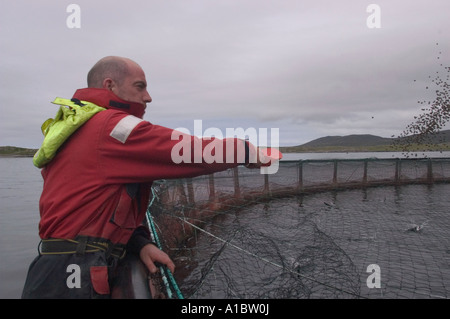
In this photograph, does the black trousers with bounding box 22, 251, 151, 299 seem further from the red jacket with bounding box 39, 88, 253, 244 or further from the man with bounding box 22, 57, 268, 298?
the red jacket with bounding box 39, 88, 253, 244

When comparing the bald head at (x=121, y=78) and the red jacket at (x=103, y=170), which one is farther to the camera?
the bald head at (x=121, y=78)

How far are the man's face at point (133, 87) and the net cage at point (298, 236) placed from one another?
4.99ft

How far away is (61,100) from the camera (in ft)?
6.61

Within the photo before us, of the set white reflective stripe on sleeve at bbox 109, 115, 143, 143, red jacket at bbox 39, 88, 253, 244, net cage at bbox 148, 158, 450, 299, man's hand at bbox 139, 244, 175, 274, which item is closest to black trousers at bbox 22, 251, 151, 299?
red jacket at bbox 39, 88, 253, 244

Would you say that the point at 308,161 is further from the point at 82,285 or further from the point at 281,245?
the point at 82,285

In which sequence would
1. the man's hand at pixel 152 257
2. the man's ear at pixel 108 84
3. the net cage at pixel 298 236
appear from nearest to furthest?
the man's ear at pixel 108 84, the man's hand at pixel 152 257, the net cage at pixel 298 236

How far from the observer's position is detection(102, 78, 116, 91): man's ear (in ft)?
7.08

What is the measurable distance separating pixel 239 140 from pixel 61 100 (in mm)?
1085

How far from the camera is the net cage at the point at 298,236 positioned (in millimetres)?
4887

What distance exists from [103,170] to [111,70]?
0.71 meters

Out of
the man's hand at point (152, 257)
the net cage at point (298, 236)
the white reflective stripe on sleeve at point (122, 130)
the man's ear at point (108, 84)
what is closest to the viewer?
the white reflective stripe on sleeve at point (122, 130)

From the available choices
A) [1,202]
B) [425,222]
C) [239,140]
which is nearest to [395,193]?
[425,222]

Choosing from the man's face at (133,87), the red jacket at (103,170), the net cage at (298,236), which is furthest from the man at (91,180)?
the net cage at (298,236)

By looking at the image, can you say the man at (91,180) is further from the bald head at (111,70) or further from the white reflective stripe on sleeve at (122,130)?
the bald head at (111,70)
